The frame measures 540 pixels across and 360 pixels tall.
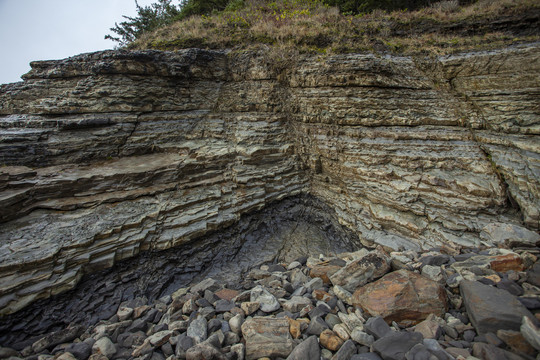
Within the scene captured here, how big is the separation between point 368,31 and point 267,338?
37.2ft

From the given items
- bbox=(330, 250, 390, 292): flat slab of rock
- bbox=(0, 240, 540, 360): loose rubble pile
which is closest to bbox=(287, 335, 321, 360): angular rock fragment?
bbox=(0, 240, 540, 360): loose rubble pile

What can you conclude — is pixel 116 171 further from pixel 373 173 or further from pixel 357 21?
pixel 357 21

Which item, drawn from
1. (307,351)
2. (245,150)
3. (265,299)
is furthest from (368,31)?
(307,351)

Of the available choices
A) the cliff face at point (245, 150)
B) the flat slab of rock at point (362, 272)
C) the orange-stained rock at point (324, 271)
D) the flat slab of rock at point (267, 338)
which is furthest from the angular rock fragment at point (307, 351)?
the cliff face at point (245, 150)

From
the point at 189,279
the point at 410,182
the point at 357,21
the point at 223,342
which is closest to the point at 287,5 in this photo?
the point at 357,21

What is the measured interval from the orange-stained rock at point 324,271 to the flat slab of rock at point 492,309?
2.20 metres

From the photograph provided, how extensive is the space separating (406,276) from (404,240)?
252 cm

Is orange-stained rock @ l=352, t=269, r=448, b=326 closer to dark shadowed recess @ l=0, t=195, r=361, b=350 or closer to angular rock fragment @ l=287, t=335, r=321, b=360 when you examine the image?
angular rock fragment @ l=287, t=335, r=321, b=360

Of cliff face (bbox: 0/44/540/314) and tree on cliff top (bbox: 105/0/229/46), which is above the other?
tree on cliff top (bbox: 105/0/229/46)

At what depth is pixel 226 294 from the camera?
16.7 feet

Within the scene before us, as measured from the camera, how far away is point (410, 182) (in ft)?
21.4

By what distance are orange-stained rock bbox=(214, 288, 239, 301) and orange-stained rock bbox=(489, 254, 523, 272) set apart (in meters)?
4.94

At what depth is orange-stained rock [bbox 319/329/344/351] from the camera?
10.7ft

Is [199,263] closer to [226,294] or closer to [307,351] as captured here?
[226,294]
